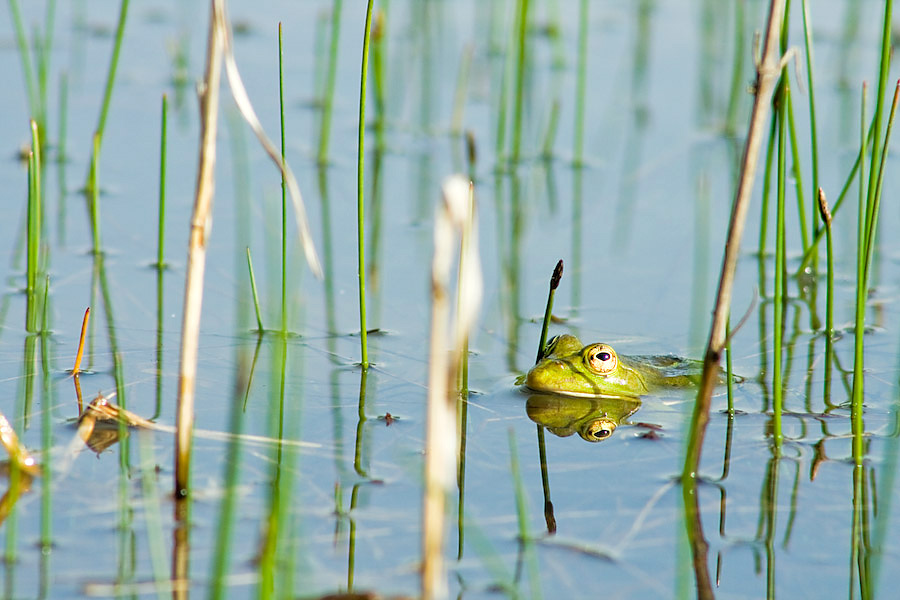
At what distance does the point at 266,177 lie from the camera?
6922 mm

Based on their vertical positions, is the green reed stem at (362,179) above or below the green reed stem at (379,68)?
below

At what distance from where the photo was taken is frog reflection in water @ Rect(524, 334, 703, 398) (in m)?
4.63

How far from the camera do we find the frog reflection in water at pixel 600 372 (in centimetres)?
463

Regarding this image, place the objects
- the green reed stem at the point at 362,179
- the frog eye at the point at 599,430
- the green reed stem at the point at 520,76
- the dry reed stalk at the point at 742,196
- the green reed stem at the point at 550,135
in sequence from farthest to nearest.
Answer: the green reed stem at the point at 550,135, the green reed stem at the point at 520,76, the frog eye at the point at 599,430, the green reed stem at the point at 362,179, the dry reed stalk at the point at 742,196

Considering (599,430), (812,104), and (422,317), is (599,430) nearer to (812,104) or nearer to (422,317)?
(422,317)

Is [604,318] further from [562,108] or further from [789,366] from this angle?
[562,108]

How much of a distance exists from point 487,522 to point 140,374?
5.87 ft

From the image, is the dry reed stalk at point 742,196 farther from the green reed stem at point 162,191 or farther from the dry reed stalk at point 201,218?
the green reed stem at point 162,191

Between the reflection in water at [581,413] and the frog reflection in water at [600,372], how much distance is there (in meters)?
0.04

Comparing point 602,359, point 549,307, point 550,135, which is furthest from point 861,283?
point 550,135

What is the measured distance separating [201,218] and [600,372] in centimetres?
212

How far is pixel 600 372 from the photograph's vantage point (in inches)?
186

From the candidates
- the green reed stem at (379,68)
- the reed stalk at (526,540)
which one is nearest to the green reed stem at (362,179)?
the reed stalk at (526,540)

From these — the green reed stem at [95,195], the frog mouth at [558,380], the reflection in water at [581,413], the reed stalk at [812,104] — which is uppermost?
the reed stalk at [812,104]
